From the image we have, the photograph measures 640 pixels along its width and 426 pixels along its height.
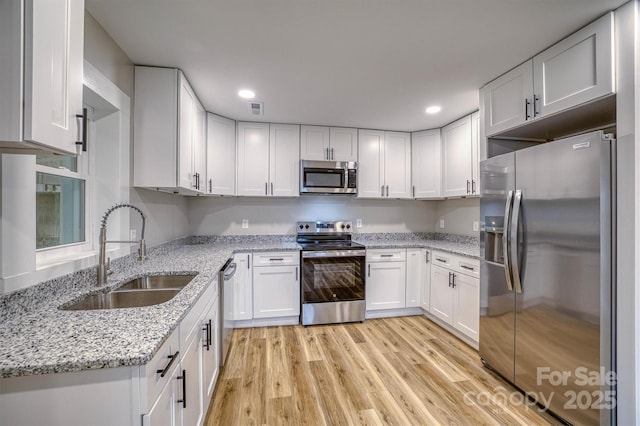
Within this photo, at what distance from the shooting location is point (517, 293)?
189 cm

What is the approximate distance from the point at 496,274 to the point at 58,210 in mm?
2973

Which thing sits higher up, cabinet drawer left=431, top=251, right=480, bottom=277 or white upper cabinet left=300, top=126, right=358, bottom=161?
white upper cabinet left=300, top=126, right=358, bottom=161

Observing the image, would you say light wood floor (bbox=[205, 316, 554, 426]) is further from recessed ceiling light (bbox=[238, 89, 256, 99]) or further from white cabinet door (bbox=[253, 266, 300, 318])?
recessed ceiling light (bbox=[238, 89, 256, 99])

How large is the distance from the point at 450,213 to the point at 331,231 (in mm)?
1654

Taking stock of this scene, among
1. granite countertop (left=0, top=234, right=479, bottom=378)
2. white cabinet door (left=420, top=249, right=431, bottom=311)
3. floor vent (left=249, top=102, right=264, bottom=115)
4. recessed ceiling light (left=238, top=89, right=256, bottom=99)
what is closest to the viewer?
granite countertop (left=0, top=234, right=479, bottom=378)

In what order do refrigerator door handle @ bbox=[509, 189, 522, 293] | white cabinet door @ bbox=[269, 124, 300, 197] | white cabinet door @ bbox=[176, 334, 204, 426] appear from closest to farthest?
1. white cabinet door @ bbox=[176, 334, 204, 426]
2. refrigerator door handle @ bbox=[509, 189, 522, 293]
3. white cabinet door @ bbox=[269, 124, 300, 197]

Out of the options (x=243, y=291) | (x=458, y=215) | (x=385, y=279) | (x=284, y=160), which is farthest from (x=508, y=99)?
(x=243, y=291)

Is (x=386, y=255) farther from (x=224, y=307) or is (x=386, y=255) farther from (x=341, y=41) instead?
(x=341, y=41)

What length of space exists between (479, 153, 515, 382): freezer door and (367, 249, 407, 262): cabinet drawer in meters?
1.10

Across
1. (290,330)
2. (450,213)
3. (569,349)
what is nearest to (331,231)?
(290,330)

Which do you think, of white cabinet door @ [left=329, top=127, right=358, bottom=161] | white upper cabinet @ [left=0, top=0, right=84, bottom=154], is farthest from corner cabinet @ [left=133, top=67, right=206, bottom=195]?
white cabinet door @ [left=329, top=127, right=358, bottom=161]

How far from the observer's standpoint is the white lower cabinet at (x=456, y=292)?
2.48 metres

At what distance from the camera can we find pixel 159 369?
941 mm

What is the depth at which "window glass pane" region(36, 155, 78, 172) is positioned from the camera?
1397mm
